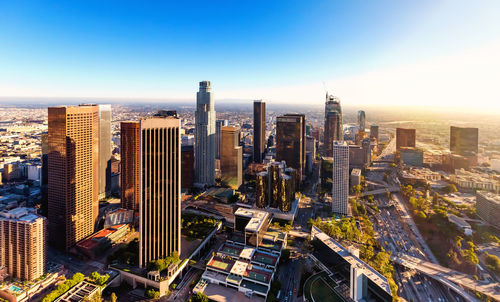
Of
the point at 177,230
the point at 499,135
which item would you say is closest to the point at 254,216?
the point at 177,230

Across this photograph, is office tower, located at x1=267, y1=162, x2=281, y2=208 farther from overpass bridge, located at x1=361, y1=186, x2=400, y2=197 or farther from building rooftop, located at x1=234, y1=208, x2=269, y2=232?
overpass bridge, located at x1=361, y1=186, x2=400, y2=197

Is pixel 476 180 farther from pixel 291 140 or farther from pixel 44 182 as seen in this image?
pixel 44 182

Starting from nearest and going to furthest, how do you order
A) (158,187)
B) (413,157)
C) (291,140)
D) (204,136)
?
(158,187), (291,140), (204,136), (413,157)

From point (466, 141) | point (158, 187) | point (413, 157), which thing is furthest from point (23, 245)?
point (466, 141)

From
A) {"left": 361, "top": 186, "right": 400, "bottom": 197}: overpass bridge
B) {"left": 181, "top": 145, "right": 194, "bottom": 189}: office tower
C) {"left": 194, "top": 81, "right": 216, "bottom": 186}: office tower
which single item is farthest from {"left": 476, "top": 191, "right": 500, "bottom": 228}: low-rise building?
{"left": 181, "top": 145, "right": 194, "bottom": 189}: office tower

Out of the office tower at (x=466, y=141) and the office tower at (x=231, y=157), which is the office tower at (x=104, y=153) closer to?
the office tower at (x=231, y=157)

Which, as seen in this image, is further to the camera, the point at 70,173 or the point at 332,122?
the point at 332,122

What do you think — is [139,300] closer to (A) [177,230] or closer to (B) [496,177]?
(A) [177,230]

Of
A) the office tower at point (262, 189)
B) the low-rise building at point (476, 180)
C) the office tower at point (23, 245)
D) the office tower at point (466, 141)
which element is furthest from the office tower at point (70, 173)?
the office tower at point (466, 141)
